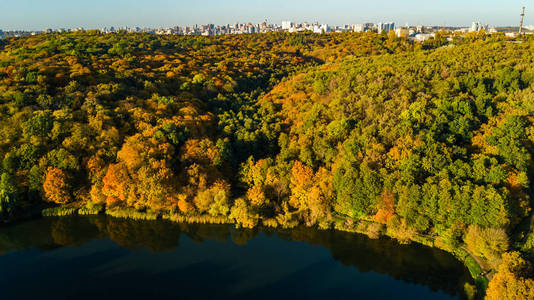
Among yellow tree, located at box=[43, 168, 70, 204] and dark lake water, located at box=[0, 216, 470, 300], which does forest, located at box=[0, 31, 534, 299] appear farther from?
dark lake water, located at box=[0, 216, 470, 300]

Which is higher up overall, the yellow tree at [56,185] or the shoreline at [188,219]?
the yellow tree at [56,185]

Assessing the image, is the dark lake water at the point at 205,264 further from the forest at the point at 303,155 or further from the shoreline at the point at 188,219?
the forest at the point at 303,155

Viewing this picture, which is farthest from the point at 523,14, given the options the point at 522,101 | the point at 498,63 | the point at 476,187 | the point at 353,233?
the point at 353,233

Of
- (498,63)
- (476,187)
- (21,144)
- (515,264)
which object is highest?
(498,63)

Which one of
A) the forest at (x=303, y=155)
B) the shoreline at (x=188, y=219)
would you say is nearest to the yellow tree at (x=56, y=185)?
the forest at (x=303, y=155)

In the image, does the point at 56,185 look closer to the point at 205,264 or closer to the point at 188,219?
the point at 188,219

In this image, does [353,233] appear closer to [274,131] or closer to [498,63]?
[274,131]
